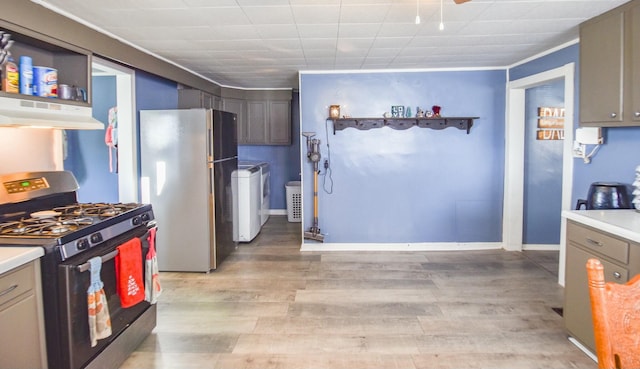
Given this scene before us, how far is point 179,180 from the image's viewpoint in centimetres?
416

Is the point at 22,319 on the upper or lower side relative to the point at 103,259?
lower

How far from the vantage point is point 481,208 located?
5.05 metres

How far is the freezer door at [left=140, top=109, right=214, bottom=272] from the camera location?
4.11 metres

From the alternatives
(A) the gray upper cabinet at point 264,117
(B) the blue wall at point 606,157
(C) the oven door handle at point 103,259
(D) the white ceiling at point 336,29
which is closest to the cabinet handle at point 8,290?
(C) the oven door handle at point 103,259

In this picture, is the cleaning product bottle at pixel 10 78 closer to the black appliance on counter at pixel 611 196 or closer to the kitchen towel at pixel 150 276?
the kitchen towel at pixel 150 276

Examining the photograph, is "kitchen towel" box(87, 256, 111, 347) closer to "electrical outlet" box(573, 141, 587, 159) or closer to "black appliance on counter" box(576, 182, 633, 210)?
"black appliance on counter" box(576, 182, 633, 210)

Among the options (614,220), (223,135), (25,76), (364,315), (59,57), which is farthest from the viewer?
(223,135)

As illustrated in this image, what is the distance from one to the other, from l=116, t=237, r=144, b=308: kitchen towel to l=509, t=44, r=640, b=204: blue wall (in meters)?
3.45

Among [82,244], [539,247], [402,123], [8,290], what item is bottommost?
[539,247]

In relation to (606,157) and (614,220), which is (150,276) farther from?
(606,157)

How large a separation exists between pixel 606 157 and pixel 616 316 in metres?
2.59

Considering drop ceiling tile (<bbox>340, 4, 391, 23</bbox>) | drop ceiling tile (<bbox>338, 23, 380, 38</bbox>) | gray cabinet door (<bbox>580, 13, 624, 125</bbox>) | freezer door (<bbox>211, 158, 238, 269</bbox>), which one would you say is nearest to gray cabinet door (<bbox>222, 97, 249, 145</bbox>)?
freezer door (<bbox>211, 158, 238, 269</bbox>)

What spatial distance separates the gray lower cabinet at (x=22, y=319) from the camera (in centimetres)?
170

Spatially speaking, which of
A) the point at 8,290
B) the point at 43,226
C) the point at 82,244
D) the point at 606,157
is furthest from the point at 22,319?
the point at 606,157
